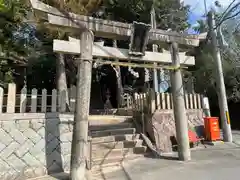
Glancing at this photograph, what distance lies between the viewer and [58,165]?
6.45 meters

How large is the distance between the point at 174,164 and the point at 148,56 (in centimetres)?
313

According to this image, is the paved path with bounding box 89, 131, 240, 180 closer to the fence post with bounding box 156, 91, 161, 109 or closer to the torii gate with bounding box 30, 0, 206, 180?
the torii gate with bounding box 30, 0, 206, 180

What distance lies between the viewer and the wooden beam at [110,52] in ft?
19.7

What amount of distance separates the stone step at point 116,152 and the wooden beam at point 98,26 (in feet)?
10.9

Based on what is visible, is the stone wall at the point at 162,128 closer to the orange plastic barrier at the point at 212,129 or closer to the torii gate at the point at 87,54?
the orange plastic barrier at the point at 212,129

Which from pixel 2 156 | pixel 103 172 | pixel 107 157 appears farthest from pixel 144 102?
pixel 2 156

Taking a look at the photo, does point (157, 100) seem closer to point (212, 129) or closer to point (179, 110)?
point (179, 110)

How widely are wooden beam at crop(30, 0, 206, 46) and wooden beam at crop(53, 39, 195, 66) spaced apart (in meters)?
0.38

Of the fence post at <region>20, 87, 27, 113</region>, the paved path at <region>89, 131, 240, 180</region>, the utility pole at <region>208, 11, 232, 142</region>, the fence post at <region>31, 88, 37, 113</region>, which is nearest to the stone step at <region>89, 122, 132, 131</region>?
the paved path at <region>89, 131, 240, 180</region>

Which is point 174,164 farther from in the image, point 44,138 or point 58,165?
point 44,138

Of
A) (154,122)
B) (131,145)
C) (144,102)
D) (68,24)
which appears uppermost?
(68,24)

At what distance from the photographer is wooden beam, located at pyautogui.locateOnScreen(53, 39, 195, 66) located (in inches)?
237

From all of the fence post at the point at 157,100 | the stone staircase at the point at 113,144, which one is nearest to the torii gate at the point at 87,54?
the stone staircase at the point at 113,144

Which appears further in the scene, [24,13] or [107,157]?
[24,13]
